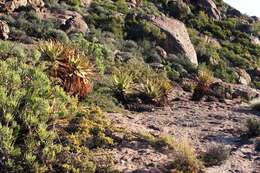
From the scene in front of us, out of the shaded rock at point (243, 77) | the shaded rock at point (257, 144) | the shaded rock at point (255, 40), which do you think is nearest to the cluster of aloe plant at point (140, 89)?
the shaded rock at point (257, 144)

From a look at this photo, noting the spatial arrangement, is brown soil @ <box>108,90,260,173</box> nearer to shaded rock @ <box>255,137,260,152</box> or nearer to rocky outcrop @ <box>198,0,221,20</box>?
shaded rock @ <box>255,137,260,152</box>

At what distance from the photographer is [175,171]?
36.7 ft

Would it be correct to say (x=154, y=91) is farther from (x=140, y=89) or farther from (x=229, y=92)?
(x=229, y=92)

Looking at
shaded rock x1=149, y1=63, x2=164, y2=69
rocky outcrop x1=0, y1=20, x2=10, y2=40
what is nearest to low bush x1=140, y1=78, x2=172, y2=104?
shaded rock x1=149, y1=63, x2=164, y2=69

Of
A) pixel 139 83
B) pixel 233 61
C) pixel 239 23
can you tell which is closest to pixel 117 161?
pixel 139 83

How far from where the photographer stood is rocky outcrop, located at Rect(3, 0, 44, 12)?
24.1 metres

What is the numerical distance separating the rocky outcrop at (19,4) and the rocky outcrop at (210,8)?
1396 cm

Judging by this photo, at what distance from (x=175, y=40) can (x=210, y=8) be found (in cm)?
1122

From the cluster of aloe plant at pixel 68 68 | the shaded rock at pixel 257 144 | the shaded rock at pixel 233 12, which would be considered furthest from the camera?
the shaded rock at pixel 233 12

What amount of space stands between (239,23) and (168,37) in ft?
40.6

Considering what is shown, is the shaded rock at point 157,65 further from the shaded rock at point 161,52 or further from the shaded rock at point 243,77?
the shaded rock at point 243,77

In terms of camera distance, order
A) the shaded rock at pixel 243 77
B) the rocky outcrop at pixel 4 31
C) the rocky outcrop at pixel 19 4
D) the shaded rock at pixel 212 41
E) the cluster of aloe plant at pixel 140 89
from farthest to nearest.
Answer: the shaded rock at pixel 212 41 < the shaded rock at pixel 243 77 < the rocky outcrop at pixel 19 4 < the rocky outcrop at pixel 4 31 < the cluster of aloe plant at pixel 140 89

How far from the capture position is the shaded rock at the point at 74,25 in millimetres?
23078

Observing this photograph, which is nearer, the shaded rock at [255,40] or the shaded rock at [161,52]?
the shaded rock at [161,52]
